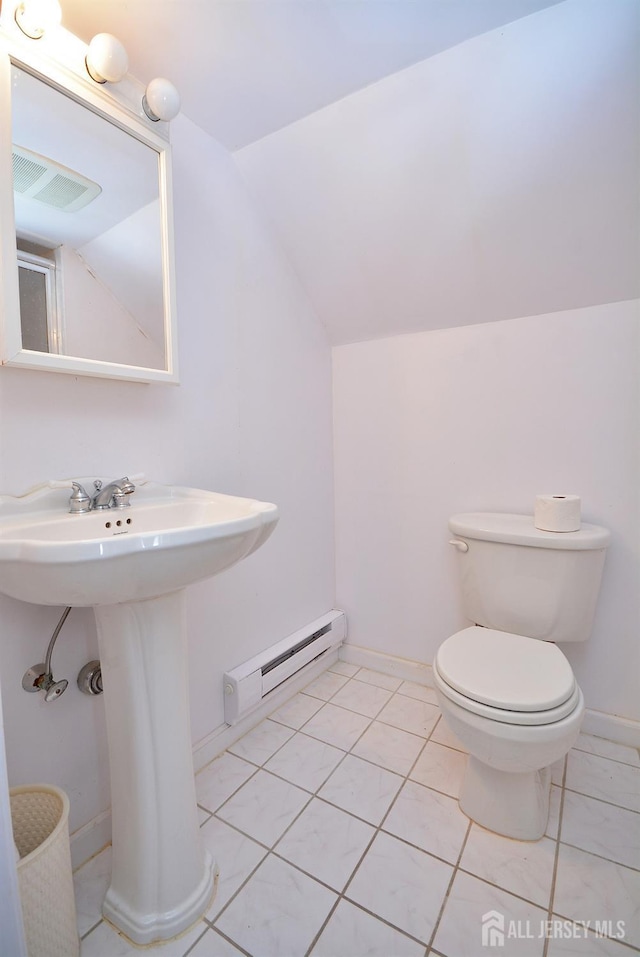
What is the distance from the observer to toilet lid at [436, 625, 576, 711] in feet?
3.17

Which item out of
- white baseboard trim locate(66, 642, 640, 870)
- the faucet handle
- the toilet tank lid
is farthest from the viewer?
the toilet tank lid

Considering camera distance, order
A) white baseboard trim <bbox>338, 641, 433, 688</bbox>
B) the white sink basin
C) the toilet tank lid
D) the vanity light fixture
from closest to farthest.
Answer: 1. the white sink basin
2. the vanity light fixture
3. the toilet tank lid
4. white baseboard trim <bbox>338, 641, 433, 688</bbox>

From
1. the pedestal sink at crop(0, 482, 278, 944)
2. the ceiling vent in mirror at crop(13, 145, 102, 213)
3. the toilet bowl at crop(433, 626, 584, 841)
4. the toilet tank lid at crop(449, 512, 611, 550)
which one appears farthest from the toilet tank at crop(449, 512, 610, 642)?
the ceiling vent in mirror at crop(13, 145, 102, 213)

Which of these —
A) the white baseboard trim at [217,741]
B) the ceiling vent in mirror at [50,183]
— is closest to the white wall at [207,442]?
the white baseboard trim at [217,741]

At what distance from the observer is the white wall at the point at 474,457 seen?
135 centimetres

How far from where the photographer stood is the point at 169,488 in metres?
1.12

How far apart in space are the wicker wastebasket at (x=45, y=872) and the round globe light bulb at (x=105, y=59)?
58.9 inches

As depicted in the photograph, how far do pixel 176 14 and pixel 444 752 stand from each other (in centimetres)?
210

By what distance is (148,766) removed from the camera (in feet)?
2.81

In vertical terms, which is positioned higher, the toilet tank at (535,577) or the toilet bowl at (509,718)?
the toilet tank at (535,577)

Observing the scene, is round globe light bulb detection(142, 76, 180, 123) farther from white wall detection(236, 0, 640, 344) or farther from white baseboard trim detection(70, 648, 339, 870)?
white baseboard trim detection(70, 648, 339, 870)

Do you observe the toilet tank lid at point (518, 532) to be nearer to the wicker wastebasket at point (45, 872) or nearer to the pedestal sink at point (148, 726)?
the pedestal sink at point (148, 726)

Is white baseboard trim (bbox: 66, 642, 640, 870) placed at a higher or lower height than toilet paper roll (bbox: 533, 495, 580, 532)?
lower

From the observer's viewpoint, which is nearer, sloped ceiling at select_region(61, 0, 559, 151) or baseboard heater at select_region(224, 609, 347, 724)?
sloped ceiling at select_region(61, 0, 559, 151)
